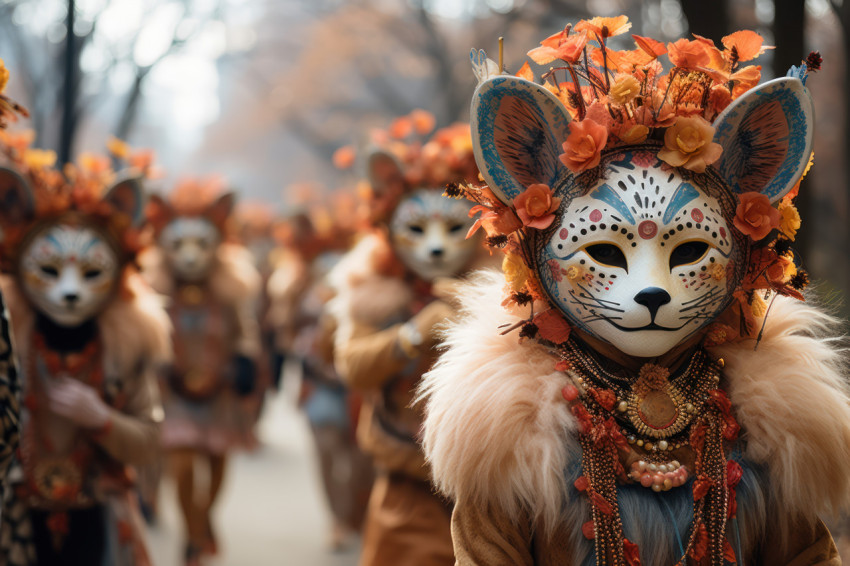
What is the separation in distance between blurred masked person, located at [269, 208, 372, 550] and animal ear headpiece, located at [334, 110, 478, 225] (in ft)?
3.46

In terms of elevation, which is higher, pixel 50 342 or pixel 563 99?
pixel 563 99

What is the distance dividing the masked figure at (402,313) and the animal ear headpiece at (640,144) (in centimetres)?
152

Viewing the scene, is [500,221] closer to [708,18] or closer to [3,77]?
[3,77]

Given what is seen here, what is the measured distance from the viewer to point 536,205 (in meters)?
2.31

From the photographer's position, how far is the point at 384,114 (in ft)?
53.5

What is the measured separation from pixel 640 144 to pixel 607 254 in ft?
1.02

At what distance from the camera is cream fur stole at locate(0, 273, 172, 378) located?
151 inches

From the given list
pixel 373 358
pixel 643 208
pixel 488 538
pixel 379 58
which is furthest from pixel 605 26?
pixel 379 58

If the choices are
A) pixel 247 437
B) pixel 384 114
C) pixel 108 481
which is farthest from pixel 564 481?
pixel 384 114

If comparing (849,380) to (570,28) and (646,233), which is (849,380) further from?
(570,28)

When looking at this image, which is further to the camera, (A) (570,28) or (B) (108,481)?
(B) (108,481)

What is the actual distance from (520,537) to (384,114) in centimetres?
1452

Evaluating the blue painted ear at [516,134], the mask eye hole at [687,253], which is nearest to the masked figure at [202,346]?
the blue painted ear at [516,134]

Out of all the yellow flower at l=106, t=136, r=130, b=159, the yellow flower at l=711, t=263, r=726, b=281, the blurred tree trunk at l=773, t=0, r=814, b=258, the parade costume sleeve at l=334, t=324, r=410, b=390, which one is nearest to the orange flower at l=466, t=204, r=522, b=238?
the yellow flower at l=711, t=263, r=726, b=281
